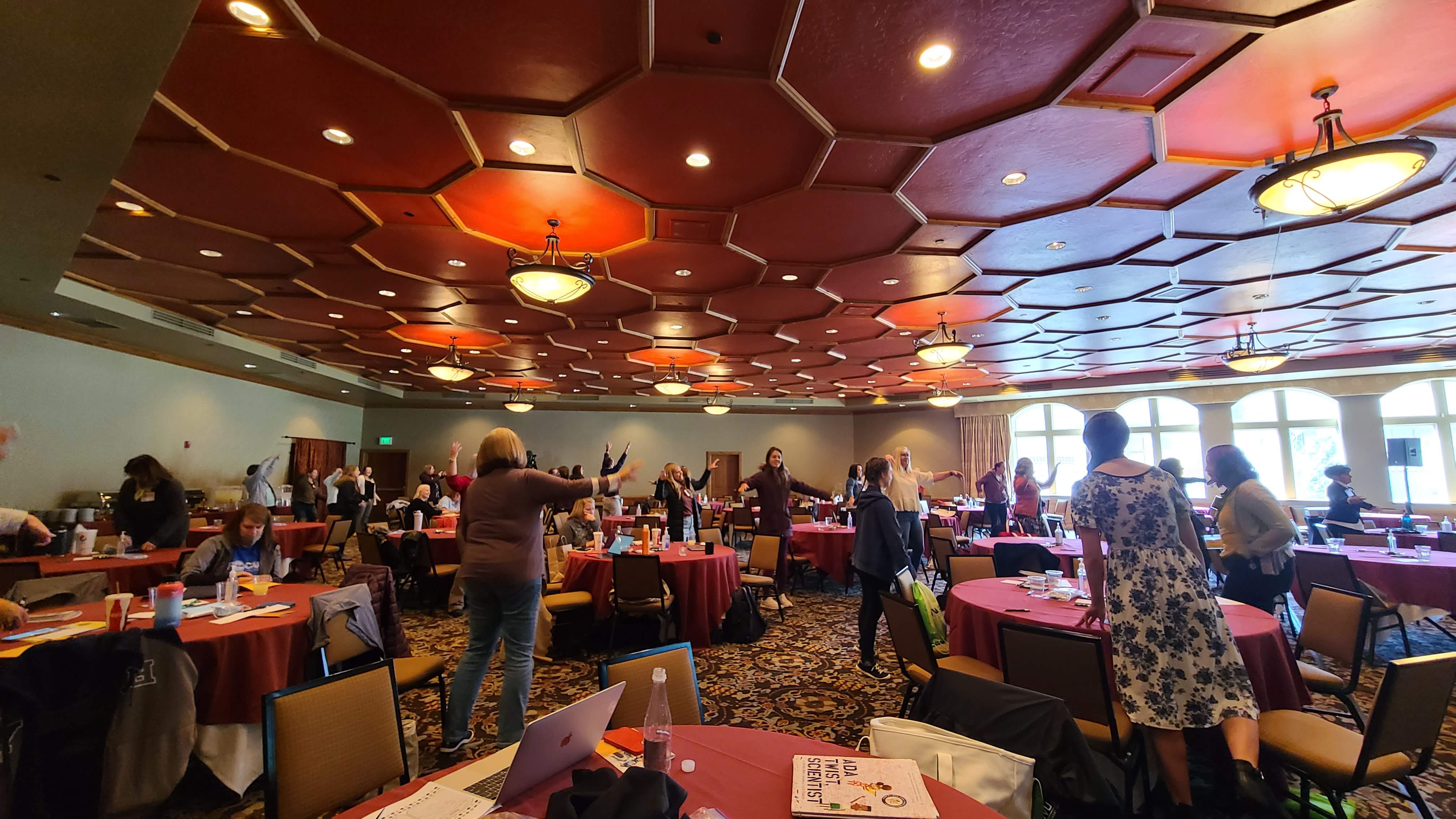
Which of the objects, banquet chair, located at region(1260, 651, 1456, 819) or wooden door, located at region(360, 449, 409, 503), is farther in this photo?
wooden door, located at region(360, 449, 409, 503)

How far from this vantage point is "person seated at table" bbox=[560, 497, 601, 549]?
639 cm

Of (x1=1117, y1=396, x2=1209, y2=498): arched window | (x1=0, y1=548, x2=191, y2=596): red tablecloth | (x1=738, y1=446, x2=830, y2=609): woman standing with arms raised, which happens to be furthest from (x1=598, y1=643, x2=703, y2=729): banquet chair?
(x1=1117, y1=396, x2=1209, y2=498): arched window

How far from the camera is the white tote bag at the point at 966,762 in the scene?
4.51 feet

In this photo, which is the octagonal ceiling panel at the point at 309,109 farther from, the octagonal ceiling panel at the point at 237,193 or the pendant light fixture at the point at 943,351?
the pendant light fixture at the point at 943,351

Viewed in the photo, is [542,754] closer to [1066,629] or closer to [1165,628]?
[1165,628]

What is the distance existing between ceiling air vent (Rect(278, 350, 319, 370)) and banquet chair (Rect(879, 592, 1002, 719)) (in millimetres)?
11079

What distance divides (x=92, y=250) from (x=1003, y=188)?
792 cm

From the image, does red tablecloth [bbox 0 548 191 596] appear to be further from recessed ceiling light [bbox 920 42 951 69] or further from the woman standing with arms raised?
recessed ceiling light [bbox 920 42 951 69]

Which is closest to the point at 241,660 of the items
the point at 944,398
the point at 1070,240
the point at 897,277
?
the point at 897,277

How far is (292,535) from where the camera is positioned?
798cm

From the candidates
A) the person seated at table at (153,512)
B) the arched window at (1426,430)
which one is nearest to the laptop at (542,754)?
the person seated at table at (153,512)

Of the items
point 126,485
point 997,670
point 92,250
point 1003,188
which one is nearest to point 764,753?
point 997,670

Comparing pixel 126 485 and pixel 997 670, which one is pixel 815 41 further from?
pixel 126 485

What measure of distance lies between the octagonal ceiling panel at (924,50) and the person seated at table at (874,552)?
7.87 feet
